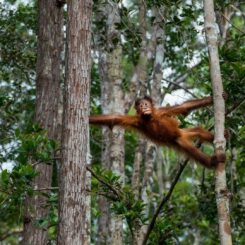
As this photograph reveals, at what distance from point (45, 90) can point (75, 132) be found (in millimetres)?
2379

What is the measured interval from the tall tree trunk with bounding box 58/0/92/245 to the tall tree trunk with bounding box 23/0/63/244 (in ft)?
6.21

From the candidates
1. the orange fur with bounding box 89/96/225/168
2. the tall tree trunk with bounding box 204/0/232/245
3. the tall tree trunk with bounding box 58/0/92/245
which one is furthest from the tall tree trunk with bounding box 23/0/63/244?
the tall tree trunk with bounding box 204/0/232/245

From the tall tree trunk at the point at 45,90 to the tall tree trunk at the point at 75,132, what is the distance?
6.21ft

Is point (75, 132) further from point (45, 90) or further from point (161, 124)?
point (45, 90)

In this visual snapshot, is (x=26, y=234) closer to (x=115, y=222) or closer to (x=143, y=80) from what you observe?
(x=115, y=222)

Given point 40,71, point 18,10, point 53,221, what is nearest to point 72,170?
point 53,221

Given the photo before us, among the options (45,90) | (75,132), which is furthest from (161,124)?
(75,132)

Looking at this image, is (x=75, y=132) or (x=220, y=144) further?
(x=75, y=132)

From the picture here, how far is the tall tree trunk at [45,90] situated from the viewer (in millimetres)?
7516

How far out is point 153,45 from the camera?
448 inches

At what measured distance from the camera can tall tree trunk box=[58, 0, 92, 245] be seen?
5516 millimetres

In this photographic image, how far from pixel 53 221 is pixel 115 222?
2.24 meters

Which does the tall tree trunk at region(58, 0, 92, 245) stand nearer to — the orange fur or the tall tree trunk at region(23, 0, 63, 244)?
the orange fur

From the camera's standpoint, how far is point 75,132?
18.6 feet
